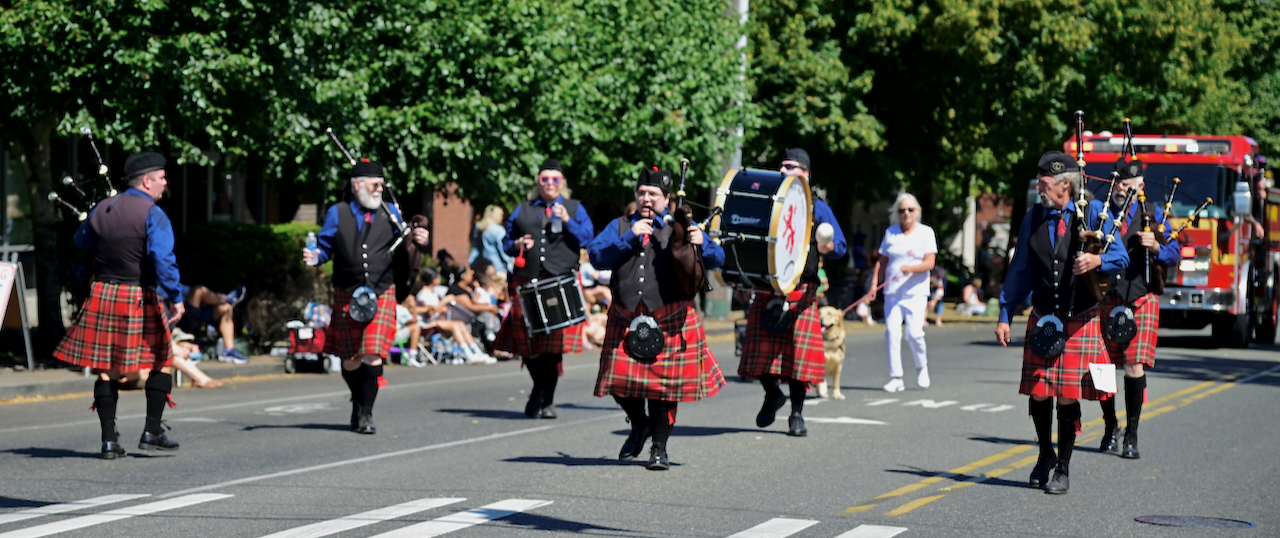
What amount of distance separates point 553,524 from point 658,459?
5.80 ft

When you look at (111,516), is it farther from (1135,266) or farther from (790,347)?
(1135,266)

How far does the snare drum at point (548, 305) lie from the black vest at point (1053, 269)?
3.82 m

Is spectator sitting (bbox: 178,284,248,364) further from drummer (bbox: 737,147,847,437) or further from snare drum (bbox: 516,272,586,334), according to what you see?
drummer (bbox: 737,147,847,437)

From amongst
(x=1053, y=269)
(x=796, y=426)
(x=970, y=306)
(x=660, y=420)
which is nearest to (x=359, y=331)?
(x=660, y=420)

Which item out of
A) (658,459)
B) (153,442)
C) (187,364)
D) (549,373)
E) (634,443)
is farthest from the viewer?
(187,364)

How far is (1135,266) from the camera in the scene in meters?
9.81

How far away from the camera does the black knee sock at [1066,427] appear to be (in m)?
8.28

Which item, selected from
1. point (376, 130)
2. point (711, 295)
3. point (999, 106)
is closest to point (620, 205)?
point (711, 295)

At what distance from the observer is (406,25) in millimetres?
17172

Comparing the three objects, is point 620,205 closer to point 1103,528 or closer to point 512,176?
point 512,176

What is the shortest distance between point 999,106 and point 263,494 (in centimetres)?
2589

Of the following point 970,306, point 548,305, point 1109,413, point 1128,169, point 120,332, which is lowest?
point 970,306

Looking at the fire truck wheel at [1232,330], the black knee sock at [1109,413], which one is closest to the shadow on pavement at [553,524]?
the black knee sock at [1109,413]

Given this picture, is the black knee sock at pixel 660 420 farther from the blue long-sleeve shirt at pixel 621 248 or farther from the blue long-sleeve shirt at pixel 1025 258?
the blue long-sleeve shirt at pixel 1025 258
